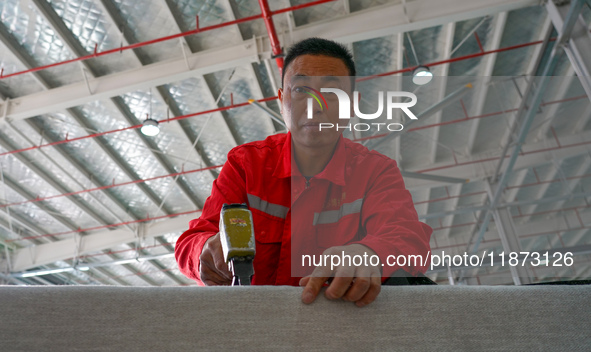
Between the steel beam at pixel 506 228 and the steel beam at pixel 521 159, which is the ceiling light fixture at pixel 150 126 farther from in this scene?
the steel beam at pixel 506 228

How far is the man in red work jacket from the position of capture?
1.20 m

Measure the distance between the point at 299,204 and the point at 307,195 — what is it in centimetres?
5

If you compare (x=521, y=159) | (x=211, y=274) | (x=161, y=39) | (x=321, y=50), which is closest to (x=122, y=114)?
(x=161, y=39)

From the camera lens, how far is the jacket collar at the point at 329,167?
143 centimetres

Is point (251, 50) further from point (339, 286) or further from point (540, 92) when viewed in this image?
point (339, 286)

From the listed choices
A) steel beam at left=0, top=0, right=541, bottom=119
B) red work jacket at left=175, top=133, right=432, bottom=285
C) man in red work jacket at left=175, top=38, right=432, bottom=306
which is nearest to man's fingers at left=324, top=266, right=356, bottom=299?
man in red work jacket at left=175, top=38, right=432, bottom=306

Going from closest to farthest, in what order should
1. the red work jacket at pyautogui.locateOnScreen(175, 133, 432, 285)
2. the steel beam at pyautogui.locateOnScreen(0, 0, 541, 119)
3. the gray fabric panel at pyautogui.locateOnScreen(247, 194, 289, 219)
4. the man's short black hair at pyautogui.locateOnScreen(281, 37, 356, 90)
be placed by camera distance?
the red work jacket at pyautogui.locateOnScreen(175, 133, 432, 285)
the gray fabric panel at pyautogui.locateOnScreen(247, 194, 289, 219)
the man's short black hair at pyautogui.locateOnScreen(281, 37, 356, 90)
the steel beam at pyautogui.locateOnScreen(0, 0, 541, 119)

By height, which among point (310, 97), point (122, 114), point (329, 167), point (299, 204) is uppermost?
point (122, 114)

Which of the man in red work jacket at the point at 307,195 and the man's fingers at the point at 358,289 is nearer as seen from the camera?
the man's fingers at the point at 358,289

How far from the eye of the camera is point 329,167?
1468 mm

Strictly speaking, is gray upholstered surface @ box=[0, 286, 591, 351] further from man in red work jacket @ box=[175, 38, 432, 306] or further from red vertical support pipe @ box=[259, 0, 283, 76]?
red vertical support pipe @ box=[259, 0, 283, 76]

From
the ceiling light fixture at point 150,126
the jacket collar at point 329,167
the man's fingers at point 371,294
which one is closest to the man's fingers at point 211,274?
the jacket collar at point 329,167

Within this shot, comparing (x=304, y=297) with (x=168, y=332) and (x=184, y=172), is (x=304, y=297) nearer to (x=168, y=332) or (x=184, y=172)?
(x=168, y=332)

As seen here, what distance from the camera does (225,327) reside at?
726 millimetres
